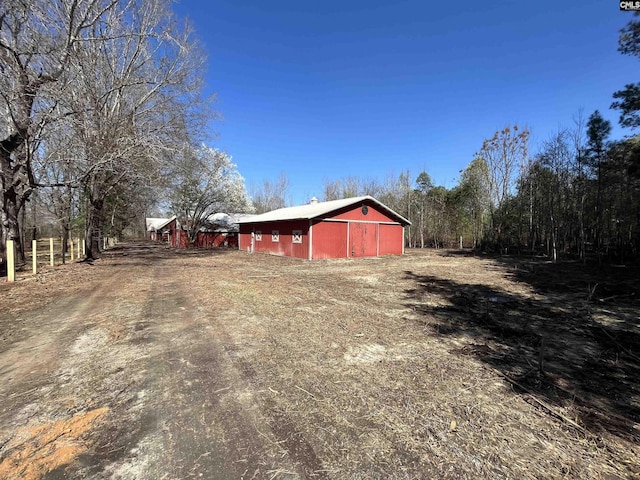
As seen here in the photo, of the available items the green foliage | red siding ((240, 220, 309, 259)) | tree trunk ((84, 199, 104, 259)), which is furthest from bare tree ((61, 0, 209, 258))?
the green foliage

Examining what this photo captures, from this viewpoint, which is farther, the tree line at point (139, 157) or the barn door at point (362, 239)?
the barn door at point (362, 239)

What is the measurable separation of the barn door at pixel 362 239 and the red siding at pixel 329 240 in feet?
1.97

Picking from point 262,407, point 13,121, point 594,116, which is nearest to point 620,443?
point 262,407

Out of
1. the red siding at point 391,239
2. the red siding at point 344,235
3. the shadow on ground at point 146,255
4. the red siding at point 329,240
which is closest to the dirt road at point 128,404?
the shadow on ground at point 146,255

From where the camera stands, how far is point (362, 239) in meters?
20.0

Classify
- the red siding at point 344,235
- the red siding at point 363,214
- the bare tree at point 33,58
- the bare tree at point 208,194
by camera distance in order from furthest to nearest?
the bare tree at point 208,194 → the red siding at point 363,214 → the red siding at point 344,235 → the bare tree at point 33,58

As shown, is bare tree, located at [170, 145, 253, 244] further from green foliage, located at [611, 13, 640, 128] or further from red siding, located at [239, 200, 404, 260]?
green foliage, located at [611, 13, 640, 128]

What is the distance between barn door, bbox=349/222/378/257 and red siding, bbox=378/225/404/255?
76 cm

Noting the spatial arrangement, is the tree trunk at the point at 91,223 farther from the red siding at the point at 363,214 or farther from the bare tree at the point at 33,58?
the red siding at the point at 363,214

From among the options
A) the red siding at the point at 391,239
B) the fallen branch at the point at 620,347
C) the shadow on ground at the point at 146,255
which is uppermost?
the red siding at the point at 391,239

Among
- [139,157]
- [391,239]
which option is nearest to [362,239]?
[391,239]

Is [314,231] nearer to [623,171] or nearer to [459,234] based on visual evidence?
[623,171]

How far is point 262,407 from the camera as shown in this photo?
272 cm

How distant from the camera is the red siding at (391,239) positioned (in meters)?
21.1
